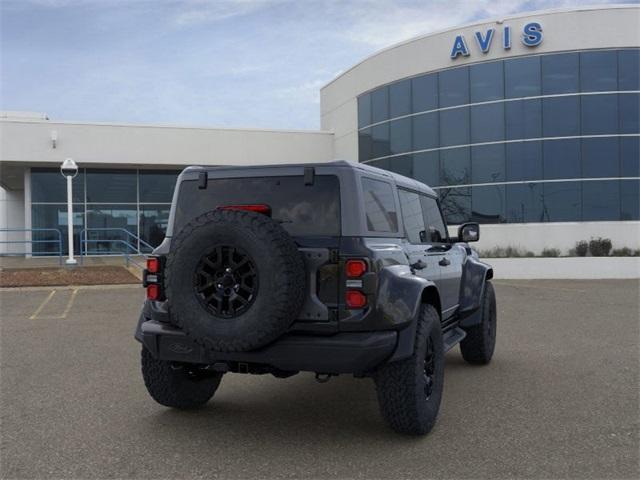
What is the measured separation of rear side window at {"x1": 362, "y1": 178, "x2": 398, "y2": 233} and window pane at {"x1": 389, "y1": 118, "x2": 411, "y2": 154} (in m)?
20.3

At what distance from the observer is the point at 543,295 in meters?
14.6

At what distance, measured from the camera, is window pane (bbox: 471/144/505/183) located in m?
22.4

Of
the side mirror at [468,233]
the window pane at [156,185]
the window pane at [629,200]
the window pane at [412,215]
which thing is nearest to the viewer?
the window pane at [412,215]

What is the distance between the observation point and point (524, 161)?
72.4 ft

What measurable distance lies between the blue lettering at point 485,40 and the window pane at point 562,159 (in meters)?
4.01

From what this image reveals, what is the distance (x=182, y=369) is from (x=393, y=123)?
70.8 feet

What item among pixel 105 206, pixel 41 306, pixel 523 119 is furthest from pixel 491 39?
pixel 41 306

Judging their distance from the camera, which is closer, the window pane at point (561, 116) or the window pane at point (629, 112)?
the window pane at point (629, 112)

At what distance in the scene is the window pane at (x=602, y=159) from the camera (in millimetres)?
21312

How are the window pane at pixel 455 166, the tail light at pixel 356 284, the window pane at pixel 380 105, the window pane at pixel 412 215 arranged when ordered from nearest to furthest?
the tail light at pixel 356 284
the window pane at pixel 412 215
the window pane at pixel 455 166
the window pane at pixel 380 105

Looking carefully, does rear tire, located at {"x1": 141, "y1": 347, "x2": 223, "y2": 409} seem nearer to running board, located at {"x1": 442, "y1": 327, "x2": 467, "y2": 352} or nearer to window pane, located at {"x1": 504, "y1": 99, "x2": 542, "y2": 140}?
running board, located at {"x1": 442, "y1": 327, "x2": 467, "y2": 352}

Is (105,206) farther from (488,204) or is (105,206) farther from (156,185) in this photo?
(488,204)

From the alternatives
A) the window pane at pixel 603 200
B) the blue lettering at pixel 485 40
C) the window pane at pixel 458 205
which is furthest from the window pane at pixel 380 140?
the window pane at pixel 603 200

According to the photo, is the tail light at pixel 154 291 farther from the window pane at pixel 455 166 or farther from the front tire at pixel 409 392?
the window pane at pixel 455 166
